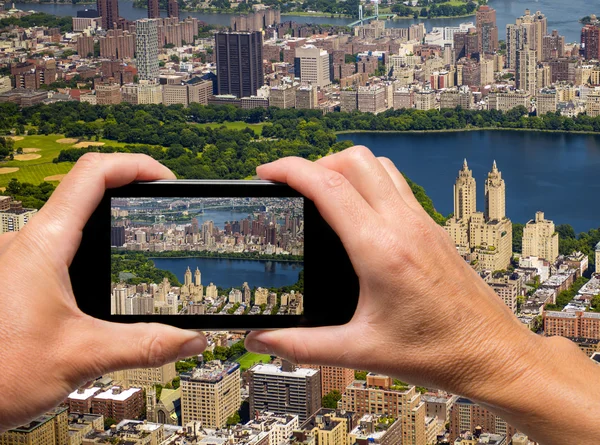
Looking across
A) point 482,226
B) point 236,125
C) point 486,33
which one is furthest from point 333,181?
point 486,33

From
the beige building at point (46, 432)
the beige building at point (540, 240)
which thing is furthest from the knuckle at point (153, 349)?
the beige building at point (540, 240)

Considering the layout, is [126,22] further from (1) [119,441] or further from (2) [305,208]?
(2) [305,208]

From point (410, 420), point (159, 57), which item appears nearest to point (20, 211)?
point (410, 420)

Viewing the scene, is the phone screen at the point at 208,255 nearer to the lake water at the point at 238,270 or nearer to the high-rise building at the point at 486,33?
the lake water at the point at 238,270

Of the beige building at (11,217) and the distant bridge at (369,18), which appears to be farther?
the distant bridge at (369,18)

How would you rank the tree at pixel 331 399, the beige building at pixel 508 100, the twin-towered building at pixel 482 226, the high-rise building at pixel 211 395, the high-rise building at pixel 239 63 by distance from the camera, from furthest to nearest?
1. the high-rise building at pixel 239 63
2. the beige building at pixel 508 100
3. the twin-towered building at pixel 482 226
4. the tree at pixel 331 399
5. the high-rise building at pixel 211 395

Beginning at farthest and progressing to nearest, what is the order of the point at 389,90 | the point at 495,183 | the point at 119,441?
the point at 389,90 → the point at 495,183 → the point at 119,441
